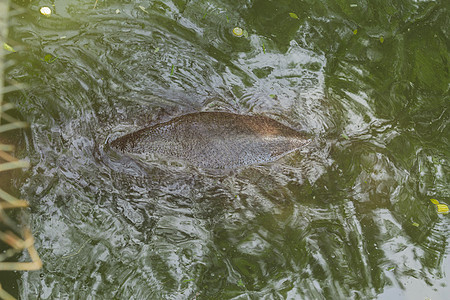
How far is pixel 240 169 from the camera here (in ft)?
15.8

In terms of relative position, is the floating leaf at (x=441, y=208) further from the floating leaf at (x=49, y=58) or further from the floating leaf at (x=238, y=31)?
the floating leaf at (x=49, y=58)

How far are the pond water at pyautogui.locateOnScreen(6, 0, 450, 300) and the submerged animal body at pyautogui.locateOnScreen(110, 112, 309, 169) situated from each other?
0.14 m

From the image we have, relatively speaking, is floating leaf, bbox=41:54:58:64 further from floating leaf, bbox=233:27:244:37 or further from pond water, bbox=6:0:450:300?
floating leaf, bbox=233:27:244:37

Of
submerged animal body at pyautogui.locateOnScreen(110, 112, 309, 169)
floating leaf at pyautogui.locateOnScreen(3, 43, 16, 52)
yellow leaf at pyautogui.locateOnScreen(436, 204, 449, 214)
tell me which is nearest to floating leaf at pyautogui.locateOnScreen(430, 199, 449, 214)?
yellow leaf at pyautogui.locateOnScreen(436, 204, 449, 214)

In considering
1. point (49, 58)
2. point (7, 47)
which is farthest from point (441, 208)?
point (7, 47)

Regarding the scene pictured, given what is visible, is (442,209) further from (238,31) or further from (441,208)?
(238,31)

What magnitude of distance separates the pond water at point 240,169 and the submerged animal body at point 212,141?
142 millimetres

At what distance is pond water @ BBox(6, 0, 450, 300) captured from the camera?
4.49m

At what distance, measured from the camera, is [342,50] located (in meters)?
5.99

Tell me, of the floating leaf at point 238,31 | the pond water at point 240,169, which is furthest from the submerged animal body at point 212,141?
the floating leaf at point 238,31

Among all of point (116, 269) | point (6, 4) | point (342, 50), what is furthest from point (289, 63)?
point (6, 4)

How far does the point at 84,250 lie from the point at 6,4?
3.78m

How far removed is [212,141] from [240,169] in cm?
52

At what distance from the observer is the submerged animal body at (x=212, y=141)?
4.65 metres
